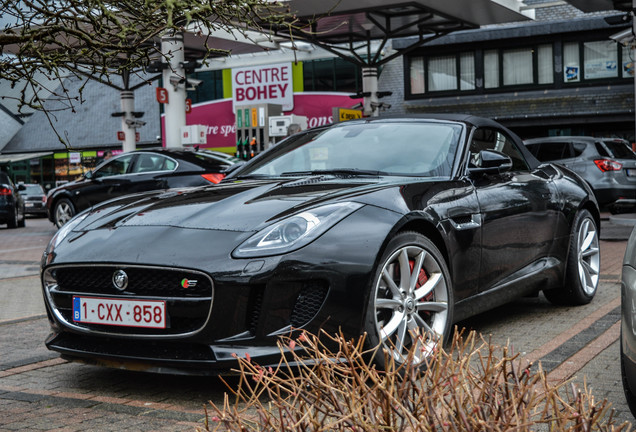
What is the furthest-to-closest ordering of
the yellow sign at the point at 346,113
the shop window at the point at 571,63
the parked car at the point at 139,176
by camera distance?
the shop window at the point at 571,63, the yellow sign at the point at 346,113, the parked car at the point at 139,176

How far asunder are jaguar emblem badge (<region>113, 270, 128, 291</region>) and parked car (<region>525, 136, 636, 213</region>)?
1351 centimetres

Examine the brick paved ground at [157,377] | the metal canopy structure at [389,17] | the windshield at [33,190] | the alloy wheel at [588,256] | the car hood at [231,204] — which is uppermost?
the metal canopy structure at [389,17]

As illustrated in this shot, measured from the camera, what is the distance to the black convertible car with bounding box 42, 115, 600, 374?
3.88 m

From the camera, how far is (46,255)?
14.8 ft

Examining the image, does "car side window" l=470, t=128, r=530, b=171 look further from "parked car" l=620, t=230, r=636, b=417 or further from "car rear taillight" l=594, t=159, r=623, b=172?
"car rear taillight" l=594, t=159, r=623, b=172

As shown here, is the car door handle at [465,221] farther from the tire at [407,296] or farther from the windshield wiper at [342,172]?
the windshield wiper at [342,172]

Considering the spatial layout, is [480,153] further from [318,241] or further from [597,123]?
[597,123]

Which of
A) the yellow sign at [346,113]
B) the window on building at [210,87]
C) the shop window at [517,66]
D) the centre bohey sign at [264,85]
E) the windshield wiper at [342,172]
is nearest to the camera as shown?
the windshield wiper at [342,172]

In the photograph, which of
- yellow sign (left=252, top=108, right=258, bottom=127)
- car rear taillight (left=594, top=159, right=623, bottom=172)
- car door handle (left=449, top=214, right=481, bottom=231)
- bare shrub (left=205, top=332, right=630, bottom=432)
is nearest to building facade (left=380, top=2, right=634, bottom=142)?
yellow sign (left=252, top=108, right=258, bottom=127)

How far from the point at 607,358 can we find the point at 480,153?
1438 millimetres

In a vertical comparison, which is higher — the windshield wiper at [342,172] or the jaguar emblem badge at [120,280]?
the windshield wiper at [342,172]

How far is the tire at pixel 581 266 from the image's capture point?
20.9 ft

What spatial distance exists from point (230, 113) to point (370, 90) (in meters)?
14.7

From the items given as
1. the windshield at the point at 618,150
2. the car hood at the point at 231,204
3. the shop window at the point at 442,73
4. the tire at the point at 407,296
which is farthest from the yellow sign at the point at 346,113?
the tire at the point at 407,296
